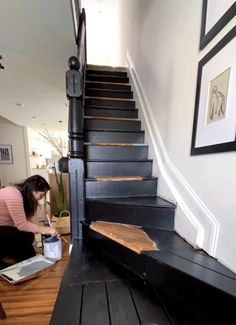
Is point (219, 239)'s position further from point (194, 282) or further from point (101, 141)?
point (101, 141)

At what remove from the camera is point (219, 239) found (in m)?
0.97

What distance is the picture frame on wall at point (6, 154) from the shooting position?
651cm

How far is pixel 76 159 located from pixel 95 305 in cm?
95

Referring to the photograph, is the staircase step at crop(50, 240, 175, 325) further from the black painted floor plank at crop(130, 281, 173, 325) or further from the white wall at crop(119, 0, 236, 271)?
the white wall at crop(119, 0, 236, 271)

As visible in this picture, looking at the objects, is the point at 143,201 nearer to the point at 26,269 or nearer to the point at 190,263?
the point at 190,263

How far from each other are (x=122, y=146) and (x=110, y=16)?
5090 millimetres

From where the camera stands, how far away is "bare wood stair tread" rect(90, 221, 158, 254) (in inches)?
42.9

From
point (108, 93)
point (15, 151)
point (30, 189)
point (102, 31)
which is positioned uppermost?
point (102, 31)

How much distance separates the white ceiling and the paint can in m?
2.17

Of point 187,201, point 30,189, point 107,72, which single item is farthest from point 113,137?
point 107,72

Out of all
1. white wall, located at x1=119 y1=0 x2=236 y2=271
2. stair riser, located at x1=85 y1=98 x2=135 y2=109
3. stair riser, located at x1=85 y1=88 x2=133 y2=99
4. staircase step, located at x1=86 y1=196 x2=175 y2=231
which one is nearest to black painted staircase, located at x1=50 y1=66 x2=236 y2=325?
staircase step, located at x1=86 y1=196 x2=175 y2=231

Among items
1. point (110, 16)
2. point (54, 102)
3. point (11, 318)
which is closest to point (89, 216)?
point (11, 318)

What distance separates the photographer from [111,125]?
2.27 m

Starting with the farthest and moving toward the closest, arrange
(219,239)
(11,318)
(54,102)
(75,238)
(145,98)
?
(54,102) < (145,98) < (75,238) < (11,318) < (219,239)
